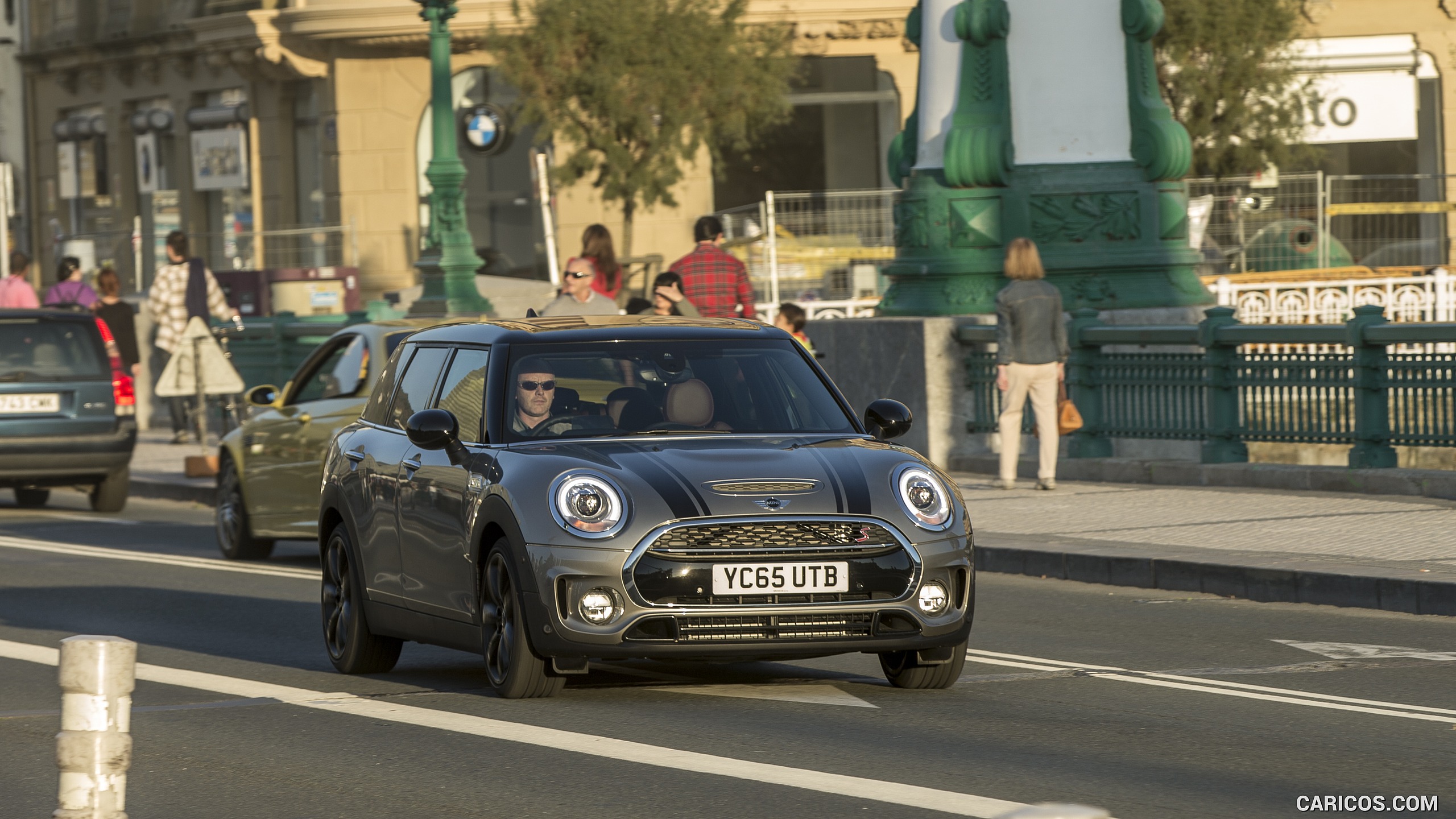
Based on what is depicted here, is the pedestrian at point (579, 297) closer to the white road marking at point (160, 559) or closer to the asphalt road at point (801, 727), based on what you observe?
the white road marking at point (160, 559)

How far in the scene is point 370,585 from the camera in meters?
9.22

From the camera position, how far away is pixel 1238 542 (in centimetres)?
1283

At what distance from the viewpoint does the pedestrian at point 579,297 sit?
49.9ft

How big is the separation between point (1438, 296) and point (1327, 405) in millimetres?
8795

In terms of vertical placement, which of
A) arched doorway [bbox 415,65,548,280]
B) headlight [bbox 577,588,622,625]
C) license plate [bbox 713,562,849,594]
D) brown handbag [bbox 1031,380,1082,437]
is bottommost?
headlight [bbox 577,588,622,625]

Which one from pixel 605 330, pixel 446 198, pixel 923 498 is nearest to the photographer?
pixel 923 498

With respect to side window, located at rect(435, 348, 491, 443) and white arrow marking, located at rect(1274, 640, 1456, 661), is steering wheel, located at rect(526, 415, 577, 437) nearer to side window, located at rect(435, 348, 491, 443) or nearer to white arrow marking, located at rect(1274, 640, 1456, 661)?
side window, located at rect(435, 348, 491, 443)

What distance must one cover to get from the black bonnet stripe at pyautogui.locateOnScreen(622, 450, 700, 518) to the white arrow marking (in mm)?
3074

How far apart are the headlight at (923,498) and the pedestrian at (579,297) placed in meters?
7.11

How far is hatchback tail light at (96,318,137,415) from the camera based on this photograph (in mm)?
18500

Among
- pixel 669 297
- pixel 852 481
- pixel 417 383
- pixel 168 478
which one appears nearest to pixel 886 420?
pixel 852 481

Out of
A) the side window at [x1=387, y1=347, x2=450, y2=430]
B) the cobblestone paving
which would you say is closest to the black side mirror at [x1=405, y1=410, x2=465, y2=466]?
the side window at [x1=387, y1=347, x2=450, y2=430]

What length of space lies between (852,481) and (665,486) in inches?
25.3

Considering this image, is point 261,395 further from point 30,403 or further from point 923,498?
point 923,498
